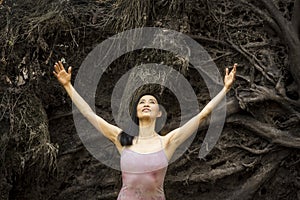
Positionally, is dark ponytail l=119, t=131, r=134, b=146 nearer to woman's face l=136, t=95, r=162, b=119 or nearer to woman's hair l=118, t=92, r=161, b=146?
woman's hair l=118, t=92, r=161, b=146

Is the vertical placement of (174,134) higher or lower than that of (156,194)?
higher

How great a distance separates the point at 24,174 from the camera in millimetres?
4574

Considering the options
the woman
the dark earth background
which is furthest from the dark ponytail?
the dark earth background

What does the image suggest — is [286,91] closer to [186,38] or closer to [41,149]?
[186,38]

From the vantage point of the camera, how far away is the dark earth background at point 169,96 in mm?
4445

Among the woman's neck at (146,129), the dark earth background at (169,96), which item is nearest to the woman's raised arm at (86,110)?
the woman's neck at (146,129)

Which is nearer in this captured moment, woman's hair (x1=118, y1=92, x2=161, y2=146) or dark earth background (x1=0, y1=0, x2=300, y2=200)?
woman's hair (x1=118, y1=92, x2=161, y2=146)

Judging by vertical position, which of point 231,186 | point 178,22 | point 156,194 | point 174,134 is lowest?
point 231,186

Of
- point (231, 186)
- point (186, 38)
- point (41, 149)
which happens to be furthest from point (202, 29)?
point (41, 149)

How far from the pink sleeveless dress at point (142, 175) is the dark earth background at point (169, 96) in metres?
1.58

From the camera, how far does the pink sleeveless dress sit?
2900 mm

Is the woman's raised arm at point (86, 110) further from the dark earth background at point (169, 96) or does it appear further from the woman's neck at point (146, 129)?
the dark earth background at point (169, 96)

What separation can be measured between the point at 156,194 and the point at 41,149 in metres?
1.69

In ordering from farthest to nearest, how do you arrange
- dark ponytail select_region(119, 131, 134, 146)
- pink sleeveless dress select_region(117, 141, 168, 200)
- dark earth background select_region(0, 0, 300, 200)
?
dark earth background select_region(0, 0, 300, 200), dark ponytail select_region(119, 131, 134, 146), pink sleeveless dress select_region(117, 141, 168, 200)
